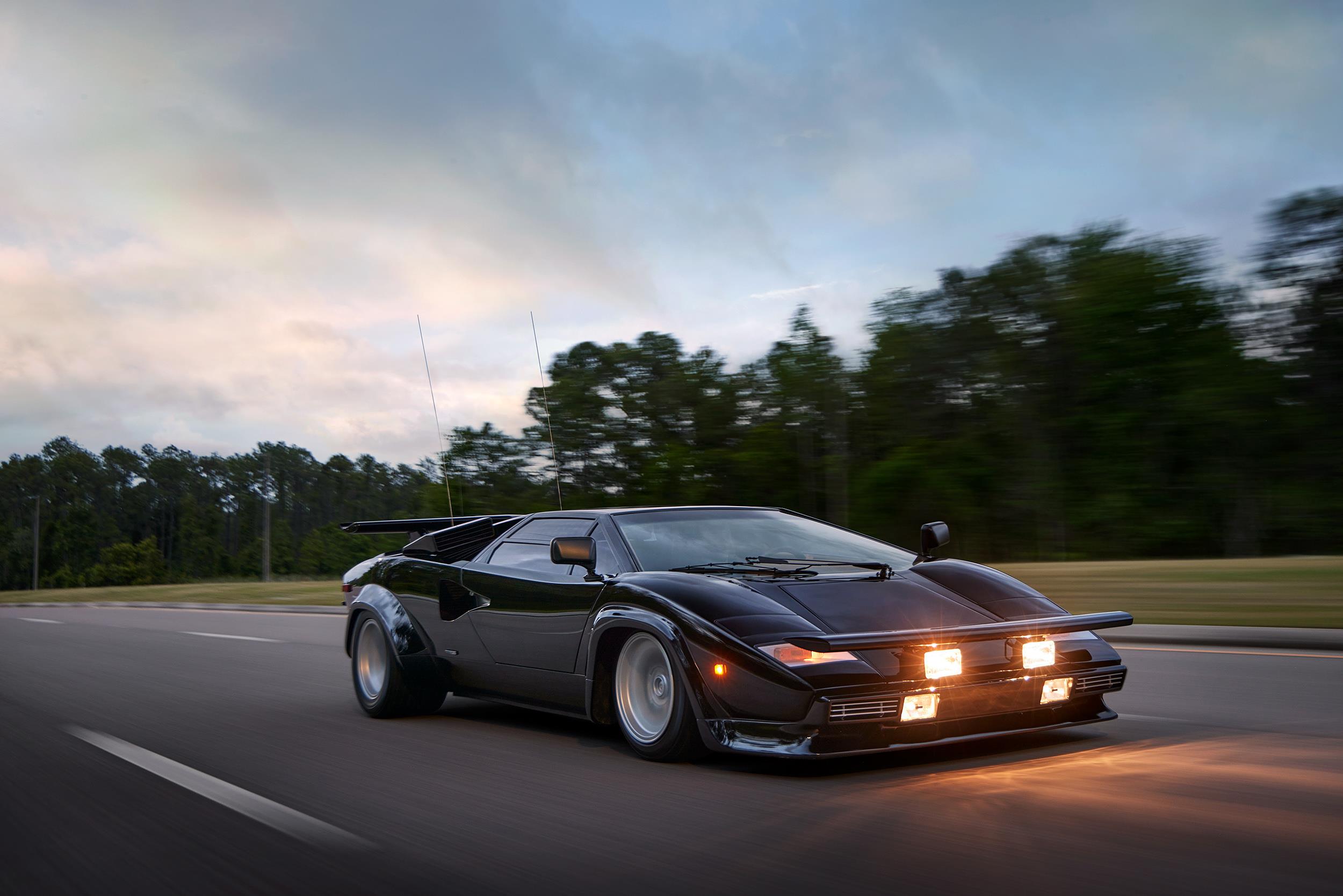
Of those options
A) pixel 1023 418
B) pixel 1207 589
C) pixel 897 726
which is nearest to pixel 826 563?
pixel 897 726

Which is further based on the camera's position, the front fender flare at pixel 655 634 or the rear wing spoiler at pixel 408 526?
the rear wing spoiler at pixel 408 526

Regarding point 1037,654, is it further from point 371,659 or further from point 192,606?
point 192,606

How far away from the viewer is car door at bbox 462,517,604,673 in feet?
19.1

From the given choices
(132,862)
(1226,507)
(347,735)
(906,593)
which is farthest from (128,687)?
(1226,507)

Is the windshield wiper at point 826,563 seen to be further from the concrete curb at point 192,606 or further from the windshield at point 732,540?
the concrete curb at point 192,606

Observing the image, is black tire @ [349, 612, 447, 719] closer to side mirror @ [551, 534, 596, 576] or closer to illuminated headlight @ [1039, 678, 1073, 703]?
side mirror @ [551, 534, 596, 576]

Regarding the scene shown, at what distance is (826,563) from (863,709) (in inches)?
50.7

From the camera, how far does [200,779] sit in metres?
5.30

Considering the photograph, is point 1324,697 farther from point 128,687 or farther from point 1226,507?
point 1226,507

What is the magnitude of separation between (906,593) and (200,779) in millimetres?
3228

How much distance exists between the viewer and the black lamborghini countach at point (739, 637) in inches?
180

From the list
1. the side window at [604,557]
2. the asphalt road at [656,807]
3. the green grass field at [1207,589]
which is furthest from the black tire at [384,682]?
the green grass field at [1207,589]

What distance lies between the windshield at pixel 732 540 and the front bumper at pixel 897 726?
3.36 feet

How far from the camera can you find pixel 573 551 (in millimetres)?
5602
